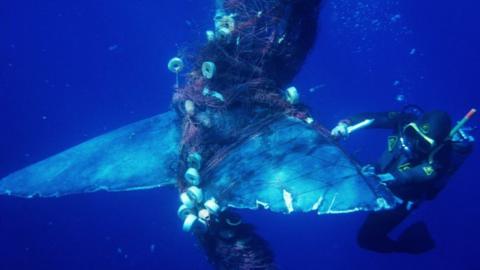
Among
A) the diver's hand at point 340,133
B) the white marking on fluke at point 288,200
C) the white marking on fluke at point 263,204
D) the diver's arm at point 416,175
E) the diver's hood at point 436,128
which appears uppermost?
the diver's hand at point 340,133

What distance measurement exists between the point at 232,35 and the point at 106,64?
16.2 m

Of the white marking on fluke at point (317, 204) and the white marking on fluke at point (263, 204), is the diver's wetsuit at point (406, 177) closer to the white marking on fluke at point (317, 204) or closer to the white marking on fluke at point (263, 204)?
the white marking on fluke at point (317, 204)

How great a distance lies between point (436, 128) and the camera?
5.52 m

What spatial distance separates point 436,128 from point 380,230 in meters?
2.18

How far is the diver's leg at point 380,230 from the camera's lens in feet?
21.1

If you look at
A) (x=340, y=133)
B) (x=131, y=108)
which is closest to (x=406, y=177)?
(x=340, y=133)

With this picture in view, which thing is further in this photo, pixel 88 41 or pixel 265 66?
pixel 88 41

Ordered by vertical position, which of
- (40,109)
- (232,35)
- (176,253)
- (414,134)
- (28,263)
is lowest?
(414,134)

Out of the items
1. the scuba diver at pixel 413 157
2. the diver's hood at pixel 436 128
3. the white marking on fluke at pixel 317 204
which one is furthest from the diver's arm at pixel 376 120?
the white marking on fluke at pixel 317 204

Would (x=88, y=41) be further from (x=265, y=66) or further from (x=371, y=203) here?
(x=371, y=203)

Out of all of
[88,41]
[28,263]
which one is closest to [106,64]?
[88,41]

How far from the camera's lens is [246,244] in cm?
504

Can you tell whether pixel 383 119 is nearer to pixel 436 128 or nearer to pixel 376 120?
pixel 376 120

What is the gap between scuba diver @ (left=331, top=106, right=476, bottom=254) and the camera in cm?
548
